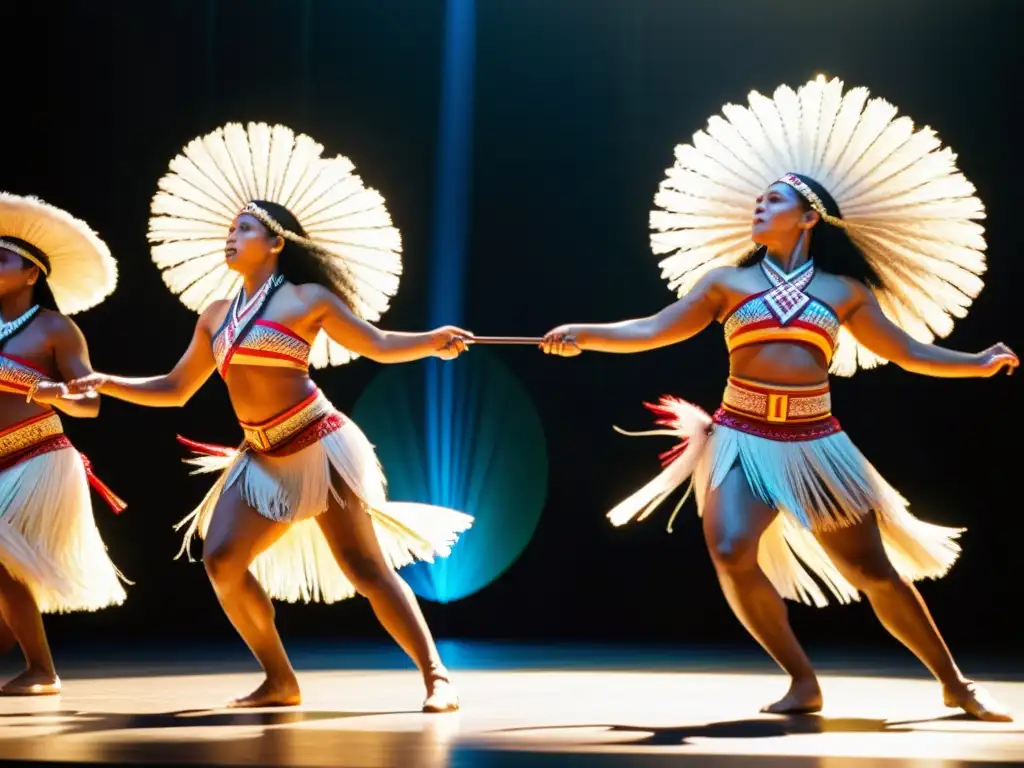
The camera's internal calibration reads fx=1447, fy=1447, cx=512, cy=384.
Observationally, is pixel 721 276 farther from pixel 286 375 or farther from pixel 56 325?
pixel 56 325

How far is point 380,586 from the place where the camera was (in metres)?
3.66

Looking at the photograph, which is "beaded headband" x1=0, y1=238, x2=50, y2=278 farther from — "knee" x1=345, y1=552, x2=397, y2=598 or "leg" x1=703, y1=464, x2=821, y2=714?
"leg" x1=703, y1=464, x2=821, y2=714

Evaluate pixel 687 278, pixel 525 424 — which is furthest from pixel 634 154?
pixel 687 278

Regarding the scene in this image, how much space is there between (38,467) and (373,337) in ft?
3.83

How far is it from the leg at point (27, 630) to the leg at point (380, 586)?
1059 mm

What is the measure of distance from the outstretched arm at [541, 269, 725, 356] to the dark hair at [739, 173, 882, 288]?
0.30 meters

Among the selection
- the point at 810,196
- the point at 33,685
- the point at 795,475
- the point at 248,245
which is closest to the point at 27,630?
the point at 33,685

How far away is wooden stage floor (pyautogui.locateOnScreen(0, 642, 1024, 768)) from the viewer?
2855 mm

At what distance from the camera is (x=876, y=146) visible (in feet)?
12.5

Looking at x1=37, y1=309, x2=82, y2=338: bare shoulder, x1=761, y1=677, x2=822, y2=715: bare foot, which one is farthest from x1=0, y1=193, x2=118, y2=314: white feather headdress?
x1=761, y1=677, x2=822, y2=715: bare foot

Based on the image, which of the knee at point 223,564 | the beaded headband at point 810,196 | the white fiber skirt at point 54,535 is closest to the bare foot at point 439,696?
the knee at point 223,564

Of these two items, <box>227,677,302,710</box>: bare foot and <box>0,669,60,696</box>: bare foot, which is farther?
<box>0,669,60,696</box>: bare foot

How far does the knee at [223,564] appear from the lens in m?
3.62

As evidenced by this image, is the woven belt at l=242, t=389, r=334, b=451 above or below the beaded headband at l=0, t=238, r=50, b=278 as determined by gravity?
below
